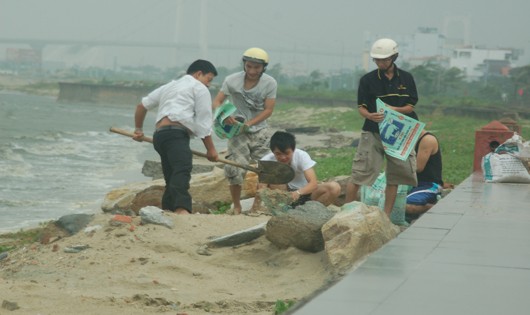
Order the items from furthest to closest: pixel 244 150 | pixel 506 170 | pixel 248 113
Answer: pixel 506 170 < pixel 248 113 < pixel 244 150

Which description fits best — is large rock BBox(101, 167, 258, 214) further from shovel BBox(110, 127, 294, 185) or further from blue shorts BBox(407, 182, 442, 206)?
blue shorts BBox(407, 182, 442, 206)

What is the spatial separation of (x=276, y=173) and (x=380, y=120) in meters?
0.95

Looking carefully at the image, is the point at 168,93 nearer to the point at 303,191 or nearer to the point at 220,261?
the point at 303,191

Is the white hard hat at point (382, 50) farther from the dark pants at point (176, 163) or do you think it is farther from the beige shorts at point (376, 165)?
the dark pants at point (176, 163)

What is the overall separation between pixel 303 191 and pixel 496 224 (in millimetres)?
1531

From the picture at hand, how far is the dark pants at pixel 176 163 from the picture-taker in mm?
8141

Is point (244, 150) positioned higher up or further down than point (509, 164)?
higher up

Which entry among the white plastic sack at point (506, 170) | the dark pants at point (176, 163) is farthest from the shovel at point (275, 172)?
the white plastic sack at point (506, 170)

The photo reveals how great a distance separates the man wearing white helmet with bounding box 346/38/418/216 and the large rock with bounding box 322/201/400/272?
1.63 meters

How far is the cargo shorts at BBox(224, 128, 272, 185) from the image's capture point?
8.91 m

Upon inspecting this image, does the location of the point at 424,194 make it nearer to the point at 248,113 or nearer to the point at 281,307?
A: the point at 248,113

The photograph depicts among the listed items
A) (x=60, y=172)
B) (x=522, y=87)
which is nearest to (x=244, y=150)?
(x=60, y=172)

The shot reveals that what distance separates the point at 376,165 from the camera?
8047 millimetres

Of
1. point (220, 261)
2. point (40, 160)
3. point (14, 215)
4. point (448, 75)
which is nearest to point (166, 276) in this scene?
point (220, 261)
